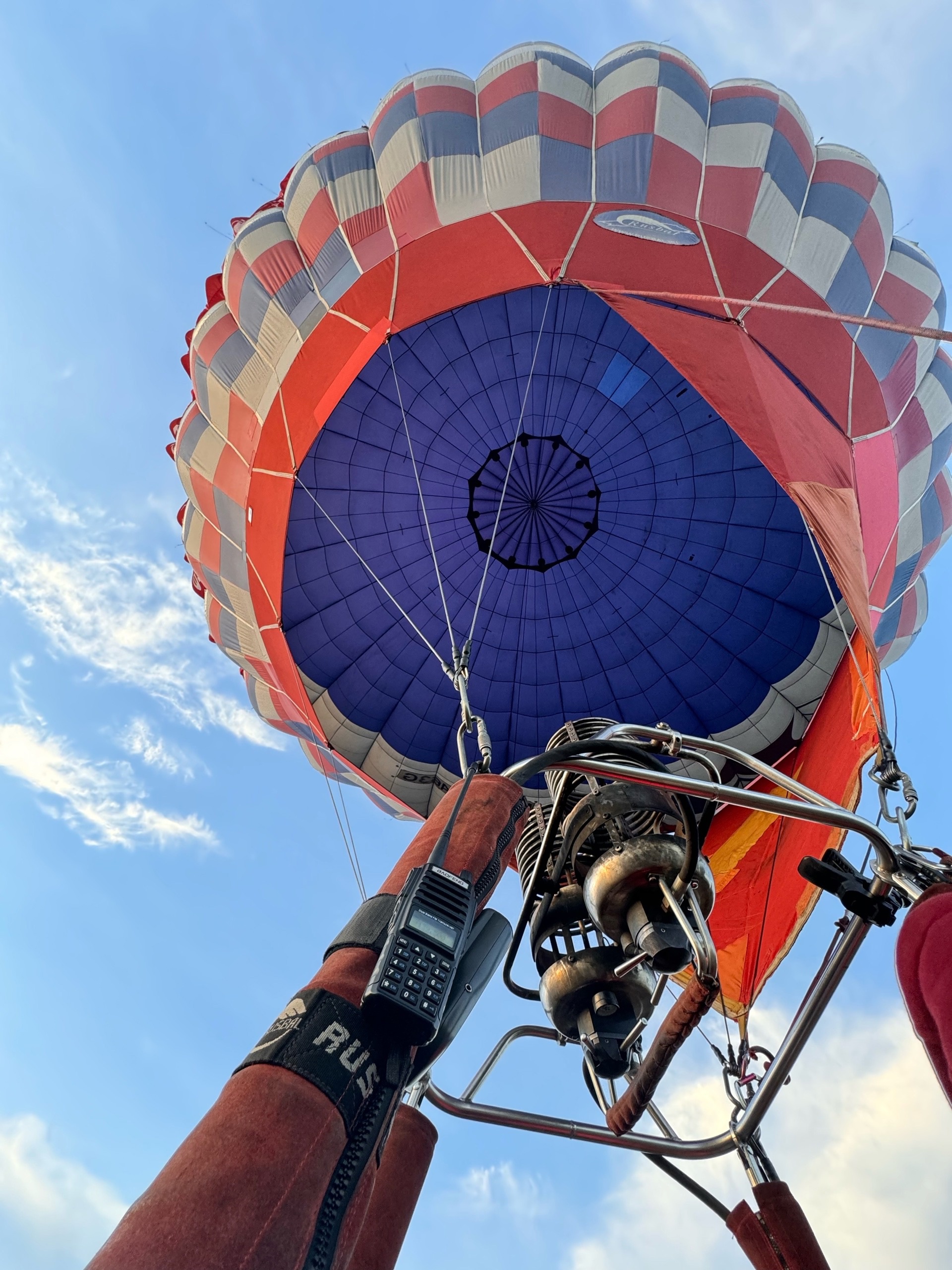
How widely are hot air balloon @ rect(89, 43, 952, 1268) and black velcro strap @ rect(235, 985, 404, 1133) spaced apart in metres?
0.67

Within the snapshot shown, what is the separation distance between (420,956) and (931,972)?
949 millimetres

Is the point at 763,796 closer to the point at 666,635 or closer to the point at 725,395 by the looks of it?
the point at 725,395

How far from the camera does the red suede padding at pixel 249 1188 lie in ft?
4.47

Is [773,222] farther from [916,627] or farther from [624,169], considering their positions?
[916,627]

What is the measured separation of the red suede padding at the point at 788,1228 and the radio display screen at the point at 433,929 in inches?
80.3

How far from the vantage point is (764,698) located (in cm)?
734

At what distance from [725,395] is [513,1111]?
4001 mm

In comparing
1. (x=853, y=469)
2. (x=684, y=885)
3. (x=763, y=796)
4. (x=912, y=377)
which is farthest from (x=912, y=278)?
(x=763, y=796)

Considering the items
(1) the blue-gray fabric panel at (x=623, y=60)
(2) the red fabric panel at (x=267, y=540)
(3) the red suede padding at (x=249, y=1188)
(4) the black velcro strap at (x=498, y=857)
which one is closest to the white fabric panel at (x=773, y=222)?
(1) the blue-gray fabric panel at (x=623, y=60)

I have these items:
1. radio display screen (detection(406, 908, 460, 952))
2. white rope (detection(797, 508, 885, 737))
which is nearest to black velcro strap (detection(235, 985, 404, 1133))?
radio display screen (detection(406, 908, 460, 952))

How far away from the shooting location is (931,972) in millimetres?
1667

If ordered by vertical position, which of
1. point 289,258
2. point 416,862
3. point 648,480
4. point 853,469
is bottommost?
point 416,862

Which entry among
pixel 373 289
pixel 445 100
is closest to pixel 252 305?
pixel 373 289

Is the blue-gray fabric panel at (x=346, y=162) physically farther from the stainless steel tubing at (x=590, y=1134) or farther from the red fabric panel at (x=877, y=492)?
the stainless steel tubing at (x=590, y=1134)
